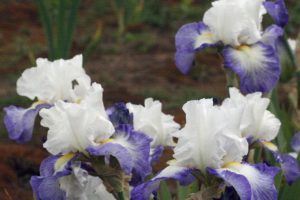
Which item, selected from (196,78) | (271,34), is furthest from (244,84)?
(196,78)

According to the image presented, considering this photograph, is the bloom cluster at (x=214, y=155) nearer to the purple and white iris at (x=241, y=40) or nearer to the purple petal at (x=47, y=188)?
the purple petal at (x=47, y=188)

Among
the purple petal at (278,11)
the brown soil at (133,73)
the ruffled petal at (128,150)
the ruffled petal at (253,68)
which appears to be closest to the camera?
the ruffled petal at (128,150)

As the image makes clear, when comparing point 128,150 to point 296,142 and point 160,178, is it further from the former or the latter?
point 296,142

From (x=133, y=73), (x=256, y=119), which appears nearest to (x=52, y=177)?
(x=256, y=119)

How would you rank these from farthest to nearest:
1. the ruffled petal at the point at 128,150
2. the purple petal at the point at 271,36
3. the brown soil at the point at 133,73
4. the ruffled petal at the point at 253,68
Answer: the brown soil at the point at 133,73 < the purple petal at the point at 271,36 < the ruffled petal at the point at 253,68 < the ruffled petal at the point at 128,150

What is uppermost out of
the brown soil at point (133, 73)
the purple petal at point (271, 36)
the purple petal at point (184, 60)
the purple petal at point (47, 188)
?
the purple petal at point (271, 36)

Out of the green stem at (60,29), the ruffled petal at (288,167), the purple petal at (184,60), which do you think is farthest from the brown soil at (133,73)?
the ruffled petal at (288,167)

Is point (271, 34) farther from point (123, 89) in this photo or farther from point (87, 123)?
point (123, 89)
